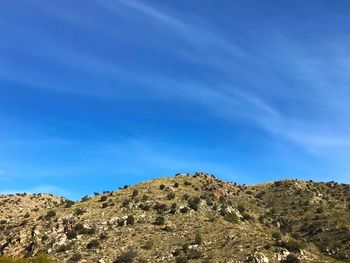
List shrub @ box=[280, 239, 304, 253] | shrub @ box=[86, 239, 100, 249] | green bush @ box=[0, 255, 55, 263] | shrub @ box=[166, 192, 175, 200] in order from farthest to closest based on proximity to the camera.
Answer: shrub @ box=[166, 192, 175, 200] < shrub @ box=[86, 239, 100, 249] < shrub @ box=[280, 239, 304, 253] < green bush @ box=[0, 255, 55, 263]

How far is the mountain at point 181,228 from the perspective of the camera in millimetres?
51250

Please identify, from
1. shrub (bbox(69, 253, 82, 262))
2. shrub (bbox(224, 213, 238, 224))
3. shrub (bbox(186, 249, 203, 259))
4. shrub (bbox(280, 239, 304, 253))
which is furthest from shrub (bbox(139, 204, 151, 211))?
shrub (bbox(280, 239, 304, 253))

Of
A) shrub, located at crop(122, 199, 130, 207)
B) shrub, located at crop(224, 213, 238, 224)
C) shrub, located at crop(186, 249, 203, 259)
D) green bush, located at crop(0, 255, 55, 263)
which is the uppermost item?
shrub, located at crop(122, 199, 130, 207)

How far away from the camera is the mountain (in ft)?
168

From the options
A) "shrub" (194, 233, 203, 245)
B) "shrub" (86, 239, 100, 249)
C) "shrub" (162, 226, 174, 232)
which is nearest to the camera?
"shrub" (194, 233, 203, 245)

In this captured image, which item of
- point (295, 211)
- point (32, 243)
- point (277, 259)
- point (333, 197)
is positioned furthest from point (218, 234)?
point (333, 197)

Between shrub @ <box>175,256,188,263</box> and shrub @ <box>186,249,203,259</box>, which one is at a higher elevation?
shrub @ <box>186,249,203,259</box>

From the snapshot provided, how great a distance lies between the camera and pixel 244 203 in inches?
3538

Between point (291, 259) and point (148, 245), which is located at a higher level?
point (148, 245)

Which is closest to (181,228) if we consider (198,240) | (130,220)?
(198,240)

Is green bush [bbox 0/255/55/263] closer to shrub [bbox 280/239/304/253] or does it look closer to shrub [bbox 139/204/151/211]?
shrub [bbox 139/204/151/211]

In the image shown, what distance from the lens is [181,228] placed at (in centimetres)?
6034

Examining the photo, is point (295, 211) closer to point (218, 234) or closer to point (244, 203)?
point (244, 203)

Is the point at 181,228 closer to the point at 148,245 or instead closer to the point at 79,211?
the point at 148,245
